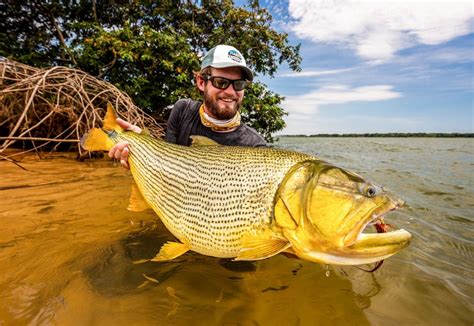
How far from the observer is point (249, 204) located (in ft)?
7.11

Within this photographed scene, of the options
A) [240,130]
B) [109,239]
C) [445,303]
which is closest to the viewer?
[445,303]

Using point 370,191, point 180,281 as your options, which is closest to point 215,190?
point 180,281

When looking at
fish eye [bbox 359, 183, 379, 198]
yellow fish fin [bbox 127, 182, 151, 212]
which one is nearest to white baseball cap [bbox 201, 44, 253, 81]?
yellow fish fin [bbox 127, 182, 151, 212]

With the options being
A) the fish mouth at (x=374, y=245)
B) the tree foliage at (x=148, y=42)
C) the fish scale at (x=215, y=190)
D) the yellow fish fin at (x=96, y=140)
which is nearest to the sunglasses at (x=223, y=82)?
the fish scale at (x=215, y=190)

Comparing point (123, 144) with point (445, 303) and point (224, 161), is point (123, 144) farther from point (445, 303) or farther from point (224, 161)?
point (445, 303)

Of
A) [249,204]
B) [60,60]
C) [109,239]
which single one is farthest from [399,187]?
[60,60]

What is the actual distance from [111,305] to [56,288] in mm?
510

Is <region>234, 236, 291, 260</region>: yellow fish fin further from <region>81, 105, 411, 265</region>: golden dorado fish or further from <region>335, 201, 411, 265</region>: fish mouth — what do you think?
A: <region>335, 201, 411, 265</region>: fish mouth

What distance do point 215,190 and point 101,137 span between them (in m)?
1.83

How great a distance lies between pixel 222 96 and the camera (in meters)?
3.87

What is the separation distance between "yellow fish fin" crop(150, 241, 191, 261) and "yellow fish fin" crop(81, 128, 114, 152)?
160 cm

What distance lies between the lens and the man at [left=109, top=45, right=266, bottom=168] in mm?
3771

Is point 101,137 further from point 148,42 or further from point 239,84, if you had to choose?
point 148,42

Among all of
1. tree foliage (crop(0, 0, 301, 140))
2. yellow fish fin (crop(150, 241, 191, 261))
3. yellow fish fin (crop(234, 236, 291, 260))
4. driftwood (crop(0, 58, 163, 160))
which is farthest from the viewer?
tree foliage (crop(0, 0, 301, 140))
